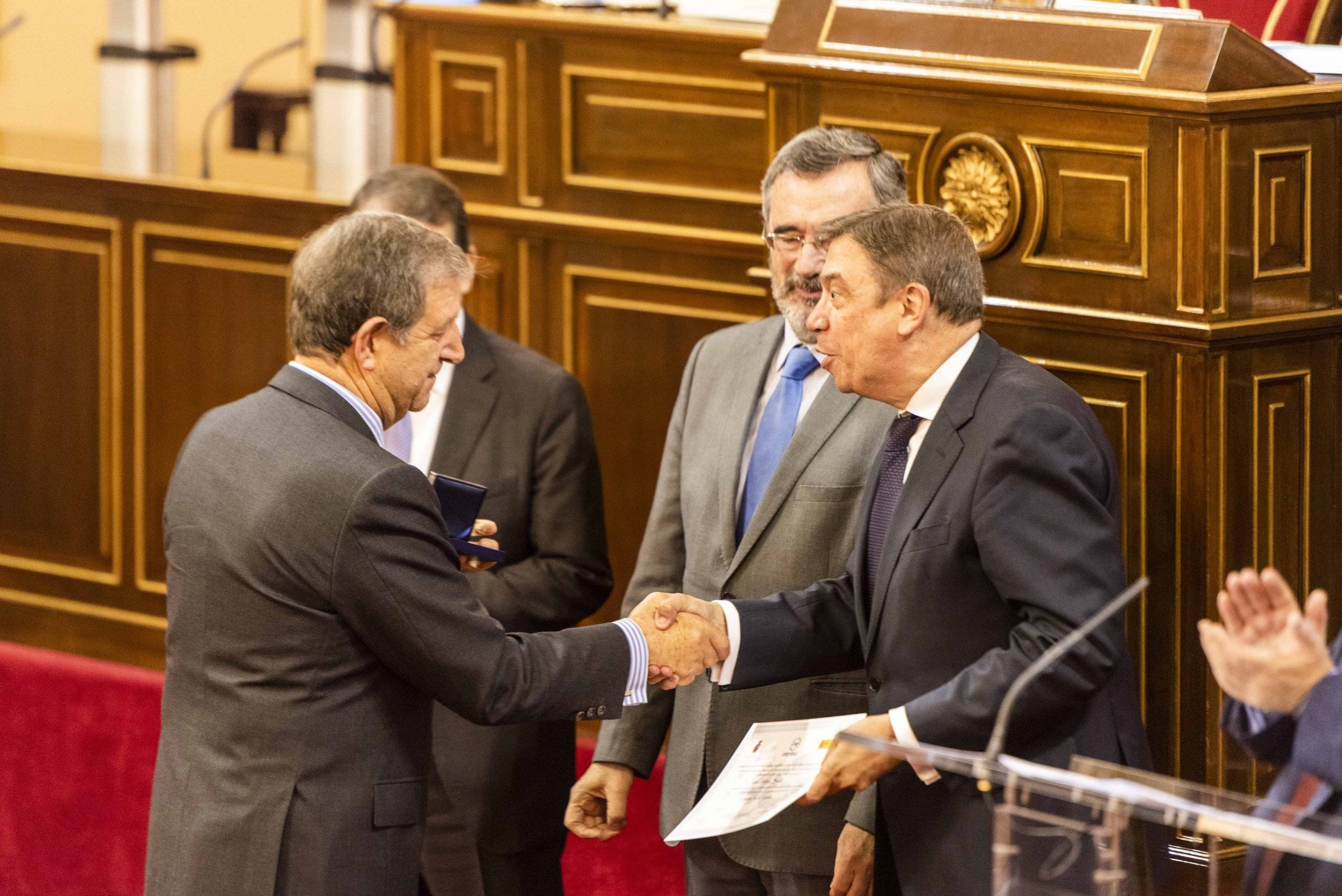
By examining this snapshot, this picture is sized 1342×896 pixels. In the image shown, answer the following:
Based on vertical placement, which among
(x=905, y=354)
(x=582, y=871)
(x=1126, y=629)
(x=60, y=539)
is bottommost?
(x=582, y=871)

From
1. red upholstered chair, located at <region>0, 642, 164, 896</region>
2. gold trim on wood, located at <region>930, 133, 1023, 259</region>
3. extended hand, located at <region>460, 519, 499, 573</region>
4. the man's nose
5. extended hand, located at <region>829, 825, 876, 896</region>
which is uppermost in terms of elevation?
gold trim on wood, located at <region>930, 133, 1023, 259</region>

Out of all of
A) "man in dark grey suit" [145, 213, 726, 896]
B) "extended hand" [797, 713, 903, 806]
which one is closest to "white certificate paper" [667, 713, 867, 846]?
"extended hand" [797, 713, 903, 806]

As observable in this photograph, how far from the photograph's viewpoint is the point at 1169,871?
2014mm

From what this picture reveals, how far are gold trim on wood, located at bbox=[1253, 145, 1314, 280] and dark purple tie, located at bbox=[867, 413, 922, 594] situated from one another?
29.1 inches

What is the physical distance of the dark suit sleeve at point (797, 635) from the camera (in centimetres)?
289

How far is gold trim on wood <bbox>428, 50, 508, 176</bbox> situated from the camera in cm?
496

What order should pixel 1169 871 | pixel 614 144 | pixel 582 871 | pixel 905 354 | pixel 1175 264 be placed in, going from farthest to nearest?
pixel 614 144, pixel 582 871, pixel 1175 264, pixel 905 354, pixel 1169 871

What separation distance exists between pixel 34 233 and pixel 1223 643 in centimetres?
465

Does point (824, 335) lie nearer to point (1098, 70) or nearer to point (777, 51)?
point (1098, 70)

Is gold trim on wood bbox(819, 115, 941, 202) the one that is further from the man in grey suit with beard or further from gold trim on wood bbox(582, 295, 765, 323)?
gold trim on wood bbox(582, 295, 765, 323)

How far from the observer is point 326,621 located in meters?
2.64

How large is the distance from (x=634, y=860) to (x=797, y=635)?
1753mm

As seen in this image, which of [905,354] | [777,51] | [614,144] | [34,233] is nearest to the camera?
[905,354]

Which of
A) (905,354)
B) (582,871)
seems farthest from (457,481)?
(582,871)
